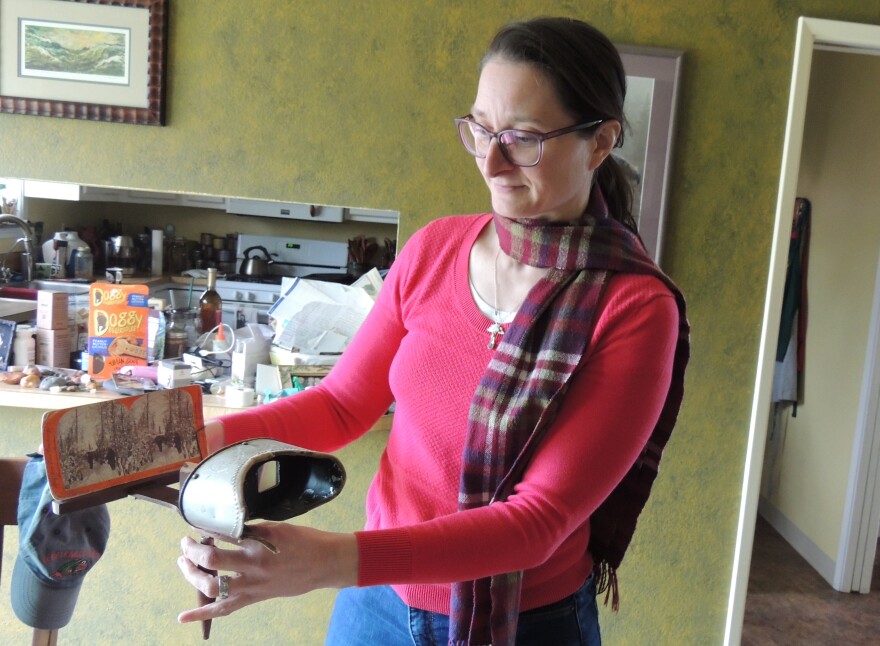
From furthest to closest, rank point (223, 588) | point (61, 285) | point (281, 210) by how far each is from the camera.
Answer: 1. point (281, 210)
2. point (61, 285)
3. point (223, 588)

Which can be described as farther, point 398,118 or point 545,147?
point 398,118

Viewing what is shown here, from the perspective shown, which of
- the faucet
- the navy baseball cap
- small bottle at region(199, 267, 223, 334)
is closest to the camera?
the navy baseball cap

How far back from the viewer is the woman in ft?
2.90

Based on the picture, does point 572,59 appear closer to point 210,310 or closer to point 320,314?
point 320,314

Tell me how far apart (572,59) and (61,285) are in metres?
2.30

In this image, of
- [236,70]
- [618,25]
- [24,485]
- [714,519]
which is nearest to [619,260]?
[24,485]

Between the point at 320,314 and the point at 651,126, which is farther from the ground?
the point at 651,126

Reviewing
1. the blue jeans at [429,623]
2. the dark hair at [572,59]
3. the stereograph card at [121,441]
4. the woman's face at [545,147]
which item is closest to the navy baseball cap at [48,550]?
the stereograph card at [121,441]

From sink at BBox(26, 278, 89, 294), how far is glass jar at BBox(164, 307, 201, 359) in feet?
2.22

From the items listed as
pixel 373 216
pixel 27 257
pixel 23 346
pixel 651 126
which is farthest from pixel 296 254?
pixel 651 126

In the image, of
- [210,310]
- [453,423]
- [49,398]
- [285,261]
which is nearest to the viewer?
[453,423]

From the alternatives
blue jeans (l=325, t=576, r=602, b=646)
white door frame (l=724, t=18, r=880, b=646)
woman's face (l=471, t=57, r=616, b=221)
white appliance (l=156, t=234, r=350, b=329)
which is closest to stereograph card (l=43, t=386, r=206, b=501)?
blue jeans (l=325, t=576, r=602, b=646)

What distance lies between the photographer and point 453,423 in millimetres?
1021

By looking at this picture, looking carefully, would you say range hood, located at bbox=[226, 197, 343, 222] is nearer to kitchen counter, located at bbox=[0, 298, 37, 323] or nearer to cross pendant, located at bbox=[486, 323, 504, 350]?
kitchen counter, located at bbox=[0, 298, 37, 323]
